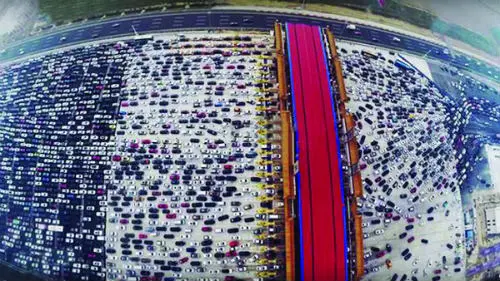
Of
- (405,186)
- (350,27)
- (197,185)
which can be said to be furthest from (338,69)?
(197,185)

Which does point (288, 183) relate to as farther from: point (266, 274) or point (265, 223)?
point (266, 274)

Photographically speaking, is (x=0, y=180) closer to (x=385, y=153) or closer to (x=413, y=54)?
(x=385, y=153)

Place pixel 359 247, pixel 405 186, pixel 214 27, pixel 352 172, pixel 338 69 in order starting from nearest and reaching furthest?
pixel 359 247
pixel 352 172
pixel 405 186
pixel 338 69
pixel 214 27

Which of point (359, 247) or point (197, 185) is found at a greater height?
point (197, 185)

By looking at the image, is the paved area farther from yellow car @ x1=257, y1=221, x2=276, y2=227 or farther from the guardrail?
yellow car @ x1=257, y1=221, x2=276, y2=227

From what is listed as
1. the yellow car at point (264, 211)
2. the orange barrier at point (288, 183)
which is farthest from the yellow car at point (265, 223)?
the orange barrier at point (288, 183)

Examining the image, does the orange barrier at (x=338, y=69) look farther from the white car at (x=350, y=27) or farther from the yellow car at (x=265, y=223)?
the yellow car at (x=265, y=223)
